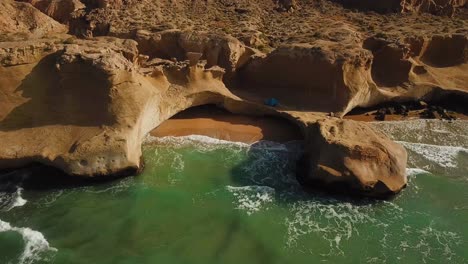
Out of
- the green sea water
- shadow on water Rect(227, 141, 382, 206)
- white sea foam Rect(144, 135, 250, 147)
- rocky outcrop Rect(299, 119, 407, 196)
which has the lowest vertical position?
the green sea water

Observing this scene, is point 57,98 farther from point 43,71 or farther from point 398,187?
point 398,187

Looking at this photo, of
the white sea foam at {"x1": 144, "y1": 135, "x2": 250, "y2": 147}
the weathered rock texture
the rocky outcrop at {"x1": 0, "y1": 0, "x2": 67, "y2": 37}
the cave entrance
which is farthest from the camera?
the rocky outcrop at {"x1": 0, "y1": 0, "x2": 67, "y2": 37}

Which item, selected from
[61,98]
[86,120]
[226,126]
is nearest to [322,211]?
[226,126]

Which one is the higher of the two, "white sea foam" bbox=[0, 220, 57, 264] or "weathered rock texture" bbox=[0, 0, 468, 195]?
"weathered rock texture" bbox=[0, 0, 468, 195]

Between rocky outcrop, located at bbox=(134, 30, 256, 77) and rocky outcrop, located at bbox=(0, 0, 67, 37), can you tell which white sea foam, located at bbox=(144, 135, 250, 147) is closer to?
rocky outcrop, located at bbox=(134, 30, 256, 77)

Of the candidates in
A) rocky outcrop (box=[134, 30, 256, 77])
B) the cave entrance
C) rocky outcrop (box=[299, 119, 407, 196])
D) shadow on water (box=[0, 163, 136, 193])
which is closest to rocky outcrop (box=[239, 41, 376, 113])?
rocky outcrop (box=[134, 30, 256, 77])

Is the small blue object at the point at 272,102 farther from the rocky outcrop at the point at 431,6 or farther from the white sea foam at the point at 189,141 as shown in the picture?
the rocky outcrop at the point at 431,6

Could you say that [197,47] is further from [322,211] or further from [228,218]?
[322,211]
